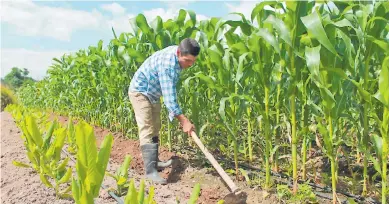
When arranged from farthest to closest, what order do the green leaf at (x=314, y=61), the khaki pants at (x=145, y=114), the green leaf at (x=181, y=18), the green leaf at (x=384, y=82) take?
1. the green leaf at (x=181, y=18)
2. the khaki pants at (x=145, y=114)
3. the green leaf at (x=314, y=61)
4. the green leaf at (x=384, y=82)

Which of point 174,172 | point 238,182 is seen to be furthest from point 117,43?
point 238,182

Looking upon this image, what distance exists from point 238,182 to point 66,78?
23.4ft

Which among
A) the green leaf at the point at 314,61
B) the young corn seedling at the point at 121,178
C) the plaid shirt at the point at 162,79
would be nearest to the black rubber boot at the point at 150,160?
the plaid shirt at the point at 162,79

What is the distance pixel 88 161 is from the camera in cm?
152

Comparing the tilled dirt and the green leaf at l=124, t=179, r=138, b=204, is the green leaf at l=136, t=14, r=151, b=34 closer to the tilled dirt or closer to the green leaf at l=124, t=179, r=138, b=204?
the tilled dirt

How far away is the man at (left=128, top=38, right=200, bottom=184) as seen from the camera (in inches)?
144

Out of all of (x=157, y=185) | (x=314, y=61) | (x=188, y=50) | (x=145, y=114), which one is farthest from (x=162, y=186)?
(x=314, y=61)

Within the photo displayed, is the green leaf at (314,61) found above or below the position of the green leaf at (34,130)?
above

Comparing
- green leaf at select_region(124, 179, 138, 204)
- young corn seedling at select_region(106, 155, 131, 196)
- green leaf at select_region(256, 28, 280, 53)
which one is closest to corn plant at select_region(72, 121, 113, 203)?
green leaf at select_region(124, 179, 138, 204)

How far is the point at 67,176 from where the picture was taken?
2820 millimetres

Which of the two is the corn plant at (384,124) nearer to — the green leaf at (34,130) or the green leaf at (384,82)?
the green leaf at (384,82)

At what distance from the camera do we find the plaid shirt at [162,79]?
3.67 metres

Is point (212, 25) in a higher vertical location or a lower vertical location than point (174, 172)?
higher

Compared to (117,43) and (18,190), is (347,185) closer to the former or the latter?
(18,190)
